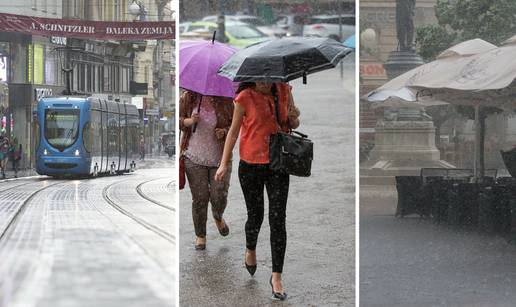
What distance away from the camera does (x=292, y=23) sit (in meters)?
5.68

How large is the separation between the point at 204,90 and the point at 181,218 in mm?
1043

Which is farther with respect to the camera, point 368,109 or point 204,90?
point 204,90

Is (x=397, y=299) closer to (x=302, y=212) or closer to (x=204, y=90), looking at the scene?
(x=302, y=212)

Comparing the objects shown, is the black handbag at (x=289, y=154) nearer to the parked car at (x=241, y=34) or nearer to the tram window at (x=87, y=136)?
the tram window at (x=87, y=136)

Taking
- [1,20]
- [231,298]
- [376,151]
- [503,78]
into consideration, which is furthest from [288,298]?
[1,20]

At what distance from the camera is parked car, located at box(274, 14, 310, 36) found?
5.57 m

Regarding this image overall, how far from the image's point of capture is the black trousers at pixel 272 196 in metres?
4.56

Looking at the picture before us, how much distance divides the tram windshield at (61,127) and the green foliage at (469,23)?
1706mm

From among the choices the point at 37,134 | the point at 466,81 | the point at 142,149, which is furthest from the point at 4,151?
the point at 466,81

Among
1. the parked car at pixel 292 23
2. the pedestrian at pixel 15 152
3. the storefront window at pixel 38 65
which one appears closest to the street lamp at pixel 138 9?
the storefront window at pixel 38 65

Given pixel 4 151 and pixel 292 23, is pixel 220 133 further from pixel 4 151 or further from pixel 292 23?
pixel 4 151

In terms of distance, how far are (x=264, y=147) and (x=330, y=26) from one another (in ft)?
3.84

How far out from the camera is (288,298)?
4.68 metres

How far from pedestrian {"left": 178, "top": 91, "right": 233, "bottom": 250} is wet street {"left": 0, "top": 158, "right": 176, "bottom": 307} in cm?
66
